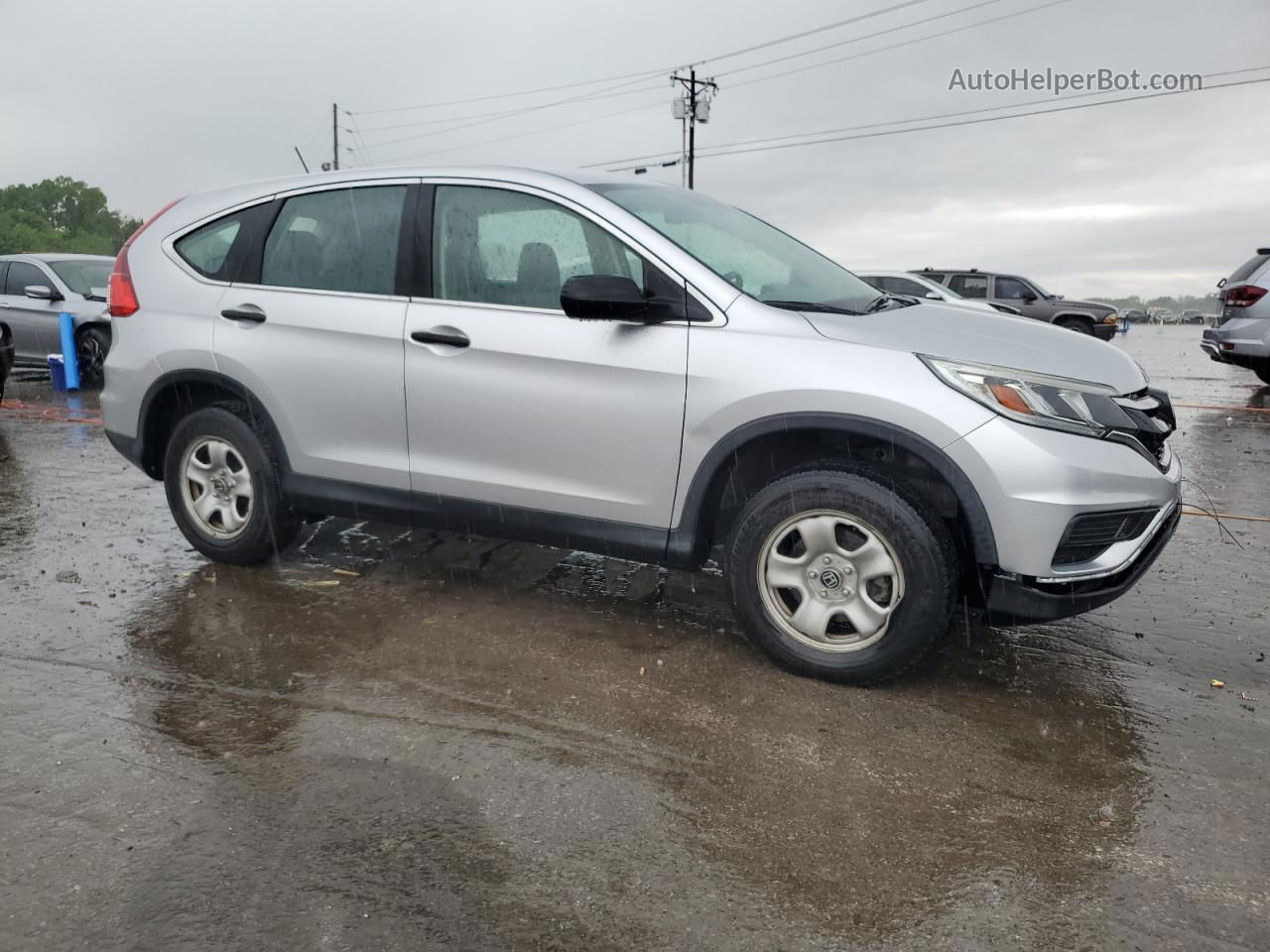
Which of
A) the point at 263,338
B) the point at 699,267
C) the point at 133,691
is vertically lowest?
the point at 133,691

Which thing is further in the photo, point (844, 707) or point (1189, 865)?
point (844, 707)

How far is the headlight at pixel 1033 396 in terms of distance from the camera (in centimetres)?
330

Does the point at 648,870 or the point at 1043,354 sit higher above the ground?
the point at 1043,354

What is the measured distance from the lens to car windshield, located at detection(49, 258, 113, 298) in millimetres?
13695

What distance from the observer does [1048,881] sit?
2449 millimetres

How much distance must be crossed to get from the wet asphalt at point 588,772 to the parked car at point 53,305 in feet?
31.7

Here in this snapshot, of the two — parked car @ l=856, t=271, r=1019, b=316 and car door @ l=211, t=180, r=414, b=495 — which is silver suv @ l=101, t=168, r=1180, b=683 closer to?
car door @ l=211, t=180, r=414, b=495

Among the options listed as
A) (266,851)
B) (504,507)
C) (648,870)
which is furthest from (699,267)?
(266,851)

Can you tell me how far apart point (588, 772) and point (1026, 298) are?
19838mm

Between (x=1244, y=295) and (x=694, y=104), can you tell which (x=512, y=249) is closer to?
(x=1244, y=295)

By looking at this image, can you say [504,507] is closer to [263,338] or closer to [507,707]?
[507,707]

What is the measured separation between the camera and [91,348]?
13.3 metres

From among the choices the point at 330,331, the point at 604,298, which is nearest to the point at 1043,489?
the point at 604,298

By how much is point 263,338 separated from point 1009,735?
11.6 feet
